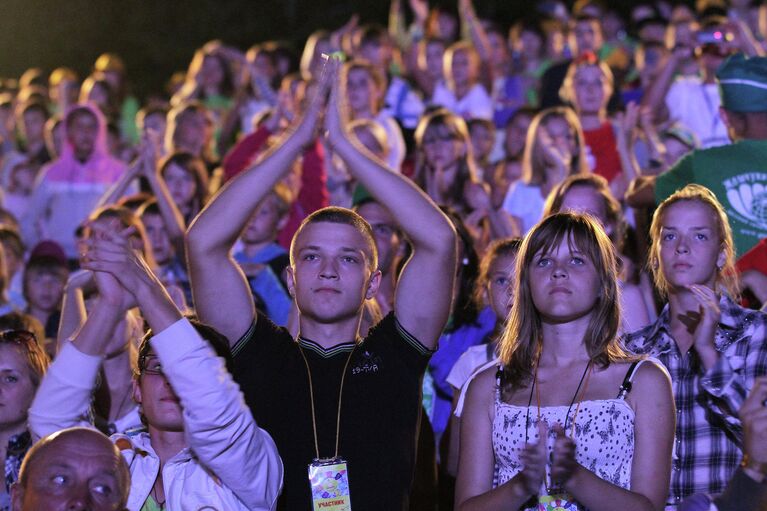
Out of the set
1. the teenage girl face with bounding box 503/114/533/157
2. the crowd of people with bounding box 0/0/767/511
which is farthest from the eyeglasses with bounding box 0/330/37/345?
the teenage girl face with bounding box 503/114/533/157

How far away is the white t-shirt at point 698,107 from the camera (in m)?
8.71

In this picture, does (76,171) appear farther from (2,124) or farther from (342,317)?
(342,317)

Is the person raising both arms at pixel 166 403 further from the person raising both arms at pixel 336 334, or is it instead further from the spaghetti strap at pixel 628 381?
the spaghetti strap at pixel 628 381

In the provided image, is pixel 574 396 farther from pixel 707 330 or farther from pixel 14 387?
pixel 14 387

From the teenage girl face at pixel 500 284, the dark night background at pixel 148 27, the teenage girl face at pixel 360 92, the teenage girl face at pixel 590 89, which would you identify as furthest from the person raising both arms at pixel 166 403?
the dark night background at pixel 148 27

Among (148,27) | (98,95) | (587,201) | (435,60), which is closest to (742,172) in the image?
(587,201)

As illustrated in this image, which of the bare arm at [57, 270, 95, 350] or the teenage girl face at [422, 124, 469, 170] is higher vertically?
the teenage girl face at [422, 124, 469, 170]

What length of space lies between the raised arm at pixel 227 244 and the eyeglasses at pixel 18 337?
2.98 feet

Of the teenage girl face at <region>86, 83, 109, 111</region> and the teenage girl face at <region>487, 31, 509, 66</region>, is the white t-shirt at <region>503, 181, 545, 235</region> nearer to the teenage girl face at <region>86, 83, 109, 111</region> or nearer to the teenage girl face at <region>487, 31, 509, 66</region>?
the teenage girl face at <region>487, 31, 509, 66</region>

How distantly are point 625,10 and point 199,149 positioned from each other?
23.3 ft

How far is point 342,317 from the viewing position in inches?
167

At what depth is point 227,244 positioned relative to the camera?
416cm

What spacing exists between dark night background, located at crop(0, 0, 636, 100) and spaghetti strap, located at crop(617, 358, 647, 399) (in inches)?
438

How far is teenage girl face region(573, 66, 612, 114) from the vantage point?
8.32 meters
